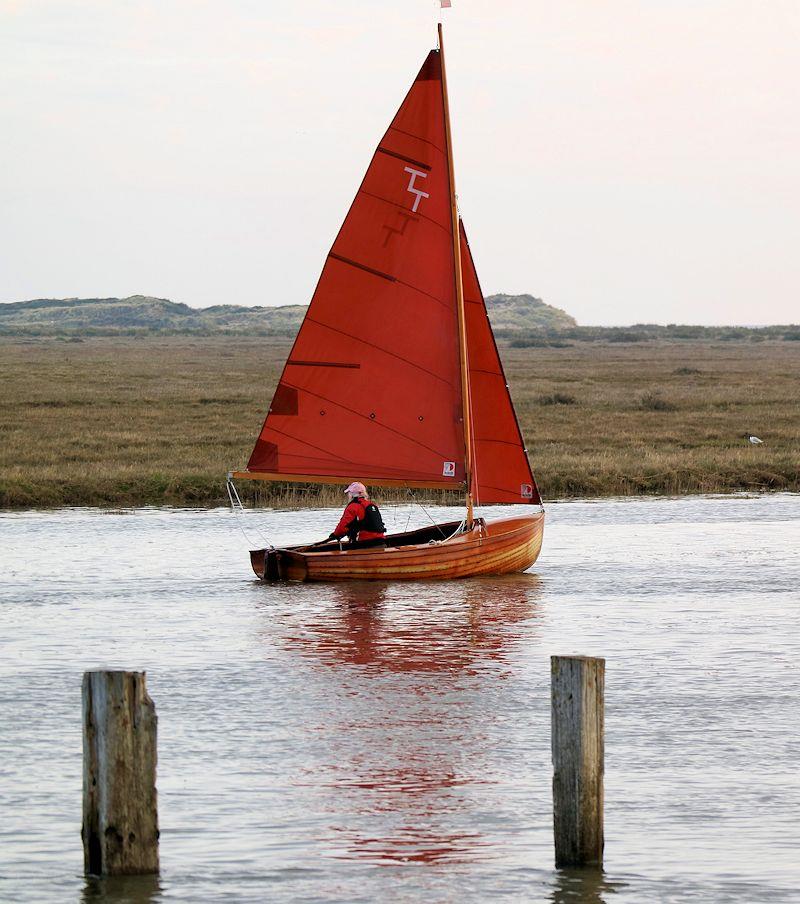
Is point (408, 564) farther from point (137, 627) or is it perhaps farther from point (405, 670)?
point (405, 670)

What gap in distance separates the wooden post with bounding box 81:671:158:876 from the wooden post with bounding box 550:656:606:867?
7.92 ft

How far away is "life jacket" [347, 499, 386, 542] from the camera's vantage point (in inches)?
972

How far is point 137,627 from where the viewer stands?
20.5 meters

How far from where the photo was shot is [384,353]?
2616 cm

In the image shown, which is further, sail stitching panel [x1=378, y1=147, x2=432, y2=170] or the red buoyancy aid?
sail stitching panel [x1=378, y1=147, x2=432, y2=170]

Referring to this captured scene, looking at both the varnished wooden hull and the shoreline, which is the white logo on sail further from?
the shoreline

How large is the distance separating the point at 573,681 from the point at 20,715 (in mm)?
7072

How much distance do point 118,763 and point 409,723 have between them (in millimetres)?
5611

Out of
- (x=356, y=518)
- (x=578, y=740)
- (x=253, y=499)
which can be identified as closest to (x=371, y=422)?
(x=356, y=518)

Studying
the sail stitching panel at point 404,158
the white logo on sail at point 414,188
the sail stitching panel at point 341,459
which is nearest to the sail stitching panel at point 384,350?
the sail stitching panel at point 341,459

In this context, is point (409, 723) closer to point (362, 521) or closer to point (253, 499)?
point (362, 521)

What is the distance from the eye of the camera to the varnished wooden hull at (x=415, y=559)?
79.4ft

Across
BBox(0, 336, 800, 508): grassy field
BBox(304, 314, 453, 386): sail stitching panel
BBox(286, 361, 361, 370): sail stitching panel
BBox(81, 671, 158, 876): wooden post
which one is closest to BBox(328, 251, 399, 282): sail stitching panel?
BBox(304, 314, 453, 386): sail stitching panel

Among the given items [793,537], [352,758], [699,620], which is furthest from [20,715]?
[793,537]
